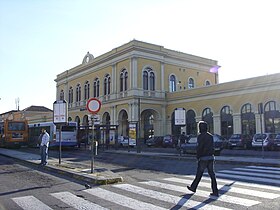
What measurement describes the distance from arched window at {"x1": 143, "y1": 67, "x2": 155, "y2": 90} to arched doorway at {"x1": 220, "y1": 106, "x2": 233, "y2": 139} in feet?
39.1

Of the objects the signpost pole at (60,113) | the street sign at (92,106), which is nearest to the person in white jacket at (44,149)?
the signpost pole at (60,113)

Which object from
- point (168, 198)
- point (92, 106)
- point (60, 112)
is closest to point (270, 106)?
point (60, 112)

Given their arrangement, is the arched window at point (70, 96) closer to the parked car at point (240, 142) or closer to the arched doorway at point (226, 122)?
the arched doorway at point (226, 122)

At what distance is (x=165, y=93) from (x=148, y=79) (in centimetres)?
335

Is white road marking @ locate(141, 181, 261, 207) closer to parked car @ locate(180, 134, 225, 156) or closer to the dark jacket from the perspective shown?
the dark jacket

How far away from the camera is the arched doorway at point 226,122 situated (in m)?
37.1

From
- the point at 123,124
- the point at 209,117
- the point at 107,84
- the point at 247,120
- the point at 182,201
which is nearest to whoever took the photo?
the point at 182,201

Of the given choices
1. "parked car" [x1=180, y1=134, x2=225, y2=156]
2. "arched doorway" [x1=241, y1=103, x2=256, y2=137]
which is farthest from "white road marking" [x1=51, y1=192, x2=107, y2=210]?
"arched doorway" [x1=241, y1=103, x2=256, y2=137]

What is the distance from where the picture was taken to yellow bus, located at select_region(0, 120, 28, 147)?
107 ft

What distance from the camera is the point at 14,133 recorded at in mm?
32750

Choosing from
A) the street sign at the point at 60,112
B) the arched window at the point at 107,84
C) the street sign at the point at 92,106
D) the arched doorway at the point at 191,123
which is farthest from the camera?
the arched window at the point at 107,84

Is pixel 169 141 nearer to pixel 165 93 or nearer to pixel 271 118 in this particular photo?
pixel 271 118

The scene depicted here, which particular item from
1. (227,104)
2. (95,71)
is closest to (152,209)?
(227,104)

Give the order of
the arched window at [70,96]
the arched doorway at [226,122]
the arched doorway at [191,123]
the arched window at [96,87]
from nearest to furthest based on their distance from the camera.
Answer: the arched doorway at [226,122], the arched doorway at [191,123], the arched window at [96,87], the arched window at [70,96]
